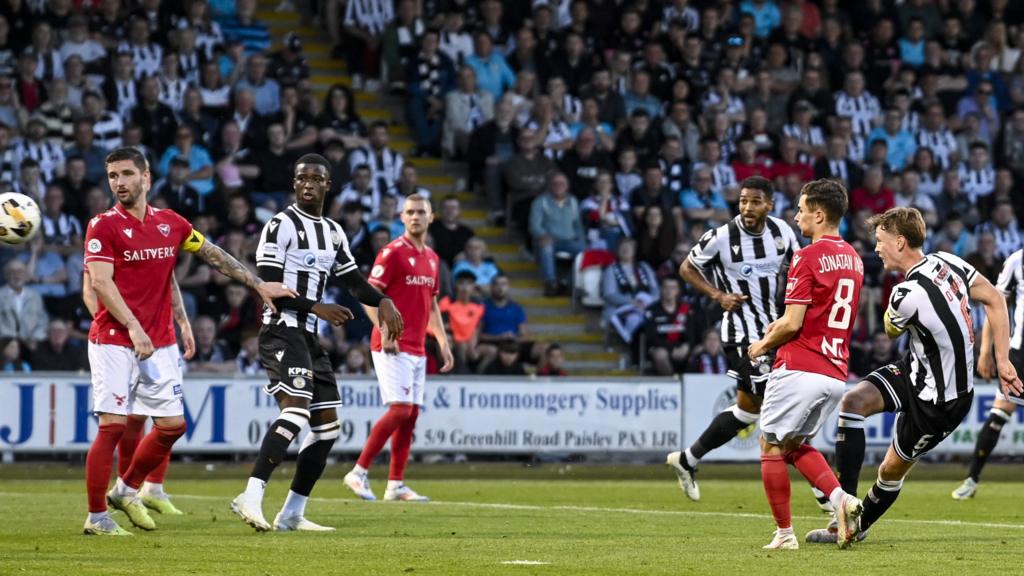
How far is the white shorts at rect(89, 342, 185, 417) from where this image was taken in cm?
1115

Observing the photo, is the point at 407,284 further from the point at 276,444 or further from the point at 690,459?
the point at 276,444

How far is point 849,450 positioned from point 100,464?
4980mm

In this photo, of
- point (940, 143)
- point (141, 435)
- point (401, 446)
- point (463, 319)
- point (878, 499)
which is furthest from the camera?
point (940, 143)

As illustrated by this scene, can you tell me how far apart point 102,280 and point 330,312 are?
1.50m

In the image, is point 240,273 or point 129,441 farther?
point 129,441

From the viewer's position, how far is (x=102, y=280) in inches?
437

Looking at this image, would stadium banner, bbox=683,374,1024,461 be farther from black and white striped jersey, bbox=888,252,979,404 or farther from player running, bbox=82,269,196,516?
black and white striped jersey, bbox=888,252,979,404

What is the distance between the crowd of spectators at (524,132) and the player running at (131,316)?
29.4 ft

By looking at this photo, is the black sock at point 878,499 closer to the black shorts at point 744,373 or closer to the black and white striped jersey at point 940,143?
the black shorts at point 744,373

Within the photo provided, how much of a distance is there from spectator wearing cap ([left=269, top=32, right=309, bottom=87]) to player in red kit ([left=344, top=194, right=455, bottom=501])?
30.2 feet

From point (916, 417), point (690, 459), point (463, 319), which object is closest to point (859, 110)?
point (463, 319)

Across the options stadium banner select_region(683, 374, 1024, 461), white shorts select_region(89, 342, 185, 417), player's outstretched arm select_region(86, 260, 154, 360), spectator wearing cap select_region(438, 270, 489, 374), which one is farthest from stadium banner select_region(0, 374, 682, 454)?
player's outstretched arm select_region(86, 260, 154, 360)

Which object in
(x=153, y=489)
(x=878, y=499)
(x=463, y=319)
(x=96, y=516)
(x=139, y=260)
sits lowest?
(x=153, y=489)

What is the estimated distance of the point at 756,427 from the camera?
819 inches
